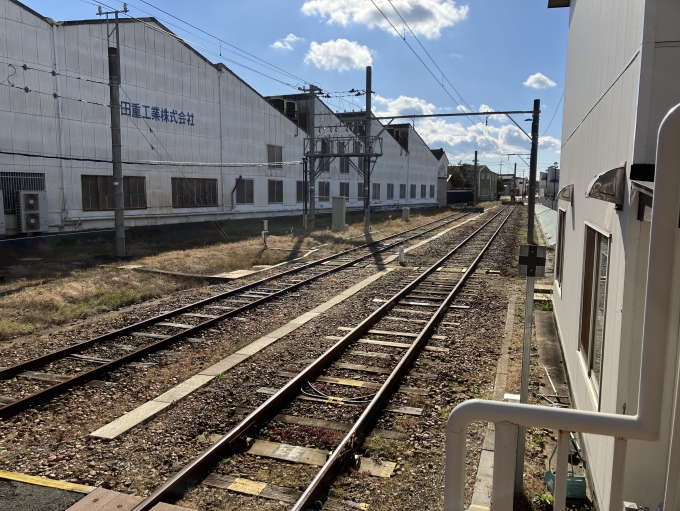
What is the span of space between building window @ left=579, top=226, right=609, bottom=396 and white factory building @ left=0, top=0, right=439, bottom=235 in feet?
69.8

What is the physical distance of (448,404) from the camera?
6723 millimetres

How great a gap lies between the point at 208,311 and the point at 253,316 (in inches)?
45.7

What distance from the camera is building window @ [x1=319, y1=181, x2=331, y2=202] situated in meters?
45.2

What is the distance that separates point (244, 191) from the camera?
3497cm

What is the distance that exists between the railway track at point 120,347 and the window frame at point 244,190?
20217mm

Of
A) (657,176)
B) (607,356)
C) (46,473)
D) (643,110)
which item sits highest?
(643,110)

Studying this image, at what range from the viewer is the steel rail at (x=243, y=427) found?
460 centimetres

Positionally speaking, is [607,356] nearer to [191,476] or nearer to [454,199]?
[191,476]

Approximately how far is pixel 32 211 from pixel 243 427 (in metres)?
19.6

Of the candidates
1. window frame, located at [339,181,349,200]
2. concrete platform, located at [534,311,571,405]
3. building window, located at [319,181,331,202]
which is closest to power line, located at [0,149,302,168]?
building window, located at [319,181,331,202]

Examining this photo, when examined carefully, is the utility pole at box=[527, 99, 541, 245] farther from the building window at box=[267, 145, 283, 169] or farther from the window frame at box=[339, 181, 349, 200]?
the window frame at box=[339, 181, 349, 200]

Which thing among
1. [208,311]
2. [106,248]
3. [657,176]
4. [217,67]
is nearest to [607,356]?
[657,176]

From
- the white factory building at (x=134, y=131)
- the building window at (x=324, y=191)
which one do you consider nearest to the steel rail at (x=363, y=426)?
the white factory building at (x=134, y=131)

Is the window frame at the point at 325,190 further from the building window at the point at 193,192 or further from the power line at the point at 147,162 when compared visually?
the building window at the point at 193,192
